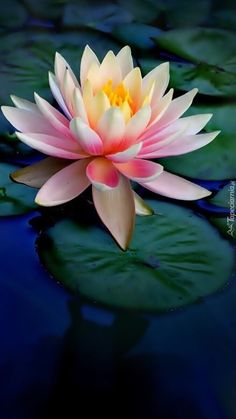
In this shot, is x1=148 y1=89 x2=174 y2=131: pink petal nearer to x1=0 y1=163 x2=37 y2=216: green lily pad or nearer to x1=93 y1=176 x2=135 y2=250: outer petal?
x1=93 y1=176 x2=135 y2=250: outer petal

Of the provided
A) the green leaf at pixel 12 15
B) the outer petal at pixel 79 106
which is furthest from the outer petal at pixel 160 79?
the green leaf at pixel 12 15

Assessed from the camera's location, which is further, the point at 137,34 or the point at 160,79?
the point at 137,34

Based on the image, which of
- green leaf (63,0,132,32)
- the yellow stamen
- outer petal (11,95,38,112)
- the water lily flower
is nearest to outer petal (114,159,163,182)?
the water lily flower

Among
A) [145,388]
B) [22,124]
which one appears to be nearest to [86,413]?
[145,388]

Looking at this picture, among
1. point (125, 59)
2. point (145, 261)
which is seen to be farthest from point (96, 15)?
point (145, 261)

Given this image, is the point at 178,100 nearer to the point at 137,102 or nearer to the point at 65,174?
the point at 137,102

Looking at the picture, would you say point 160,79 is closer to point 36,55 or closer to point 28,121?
point 28,121

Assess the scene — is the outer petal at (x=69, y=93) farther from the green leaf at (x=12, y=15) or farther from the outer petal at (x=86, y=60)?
the green leaf at (x=12, y=15)
